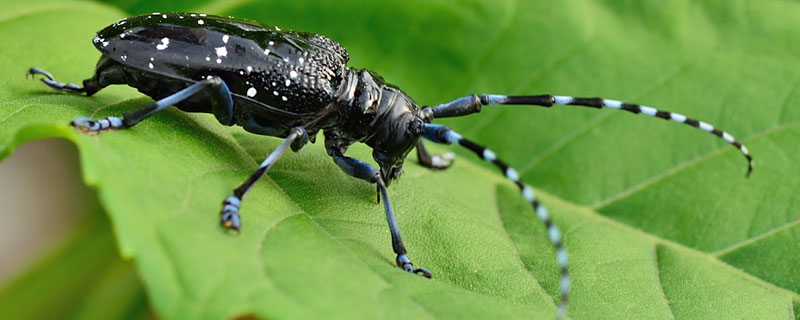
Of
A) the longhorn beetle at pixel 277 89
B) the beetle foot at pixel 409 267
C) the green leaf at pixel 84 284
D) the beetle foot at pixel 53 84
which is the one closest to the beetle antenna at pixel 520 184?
the longhorn beetle at pixel 277 89

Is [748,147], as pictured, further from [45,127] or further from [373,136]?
[45,127]

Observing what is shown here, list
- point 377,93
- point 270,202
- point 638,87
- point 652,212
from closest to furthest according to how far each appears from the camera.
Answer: point 270,202, point 377,93, point 652,212, point 638,87

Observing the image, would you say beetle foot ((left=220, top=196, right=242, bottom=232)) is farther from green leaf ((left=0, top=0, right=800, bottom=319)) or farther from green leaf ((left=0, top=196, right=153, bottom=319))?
green leaf ((left=0, top=196, right=153, bottom=319))

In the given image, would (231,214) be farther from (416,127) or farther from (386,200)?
(416,127)

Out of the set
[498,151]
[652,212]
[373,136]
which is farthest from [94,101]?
[652,212]

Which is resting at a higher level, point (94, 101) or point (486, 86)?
point (94, 101)
